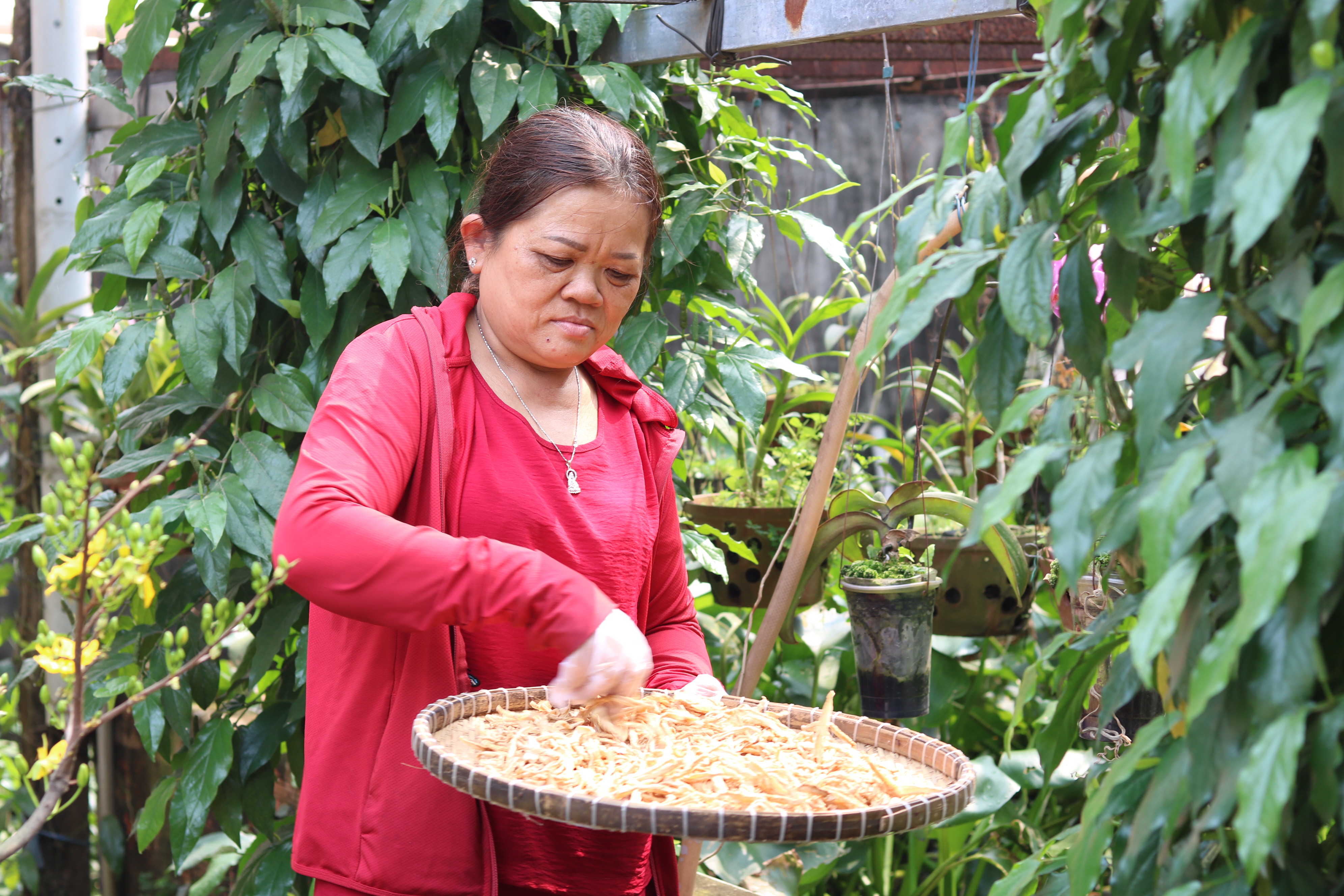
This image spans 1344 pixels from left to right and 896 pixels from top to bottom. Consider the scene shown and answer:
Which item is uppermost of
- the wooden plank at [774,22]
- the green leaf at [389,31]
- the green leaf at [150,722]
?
the wooden plank at [774,22]

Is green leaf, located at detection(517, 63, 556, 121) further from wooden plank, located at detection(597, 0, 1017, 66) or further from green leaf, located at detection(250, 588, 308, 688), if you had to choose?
green leaf, located at detection(250, 588, 308, 688)

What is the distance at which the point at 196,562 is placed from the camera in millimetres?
1798

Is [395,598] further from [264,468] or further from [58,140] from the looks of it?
[58,140]

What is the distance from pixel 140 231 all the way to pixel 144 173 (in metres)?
0.10

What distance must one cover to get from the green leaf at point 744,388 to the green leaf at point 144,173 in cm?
95

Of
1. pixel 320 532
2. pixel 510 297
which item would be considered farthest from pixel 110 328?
pixel 320 532

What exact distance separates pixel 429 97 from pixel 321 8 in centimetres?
20

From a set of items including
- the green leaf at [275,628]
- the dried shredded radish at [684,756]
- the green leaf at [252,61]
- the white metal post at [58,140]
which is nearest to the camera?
the dried shredded radish at [684,756]

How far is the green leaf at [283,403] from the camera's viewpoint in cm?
179

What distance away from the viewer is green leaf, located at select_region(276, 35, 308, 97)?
1.62m

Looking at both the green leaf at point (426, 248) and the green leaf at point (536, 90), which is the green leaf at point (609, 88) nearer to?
the green leaf at point (536, 90)

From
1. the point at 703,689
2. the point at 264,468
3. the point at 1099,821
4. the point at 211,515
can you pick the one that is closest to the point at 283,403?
the point at 264,468

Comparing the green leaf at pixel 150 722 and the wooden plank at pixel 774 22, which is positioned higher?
the wooden plank at pixel 774 22

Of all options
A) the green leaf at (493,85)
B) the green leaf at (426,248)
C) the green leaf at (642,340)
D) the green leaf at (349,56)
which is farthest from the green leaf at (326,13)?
the green leaf at (642,340)
